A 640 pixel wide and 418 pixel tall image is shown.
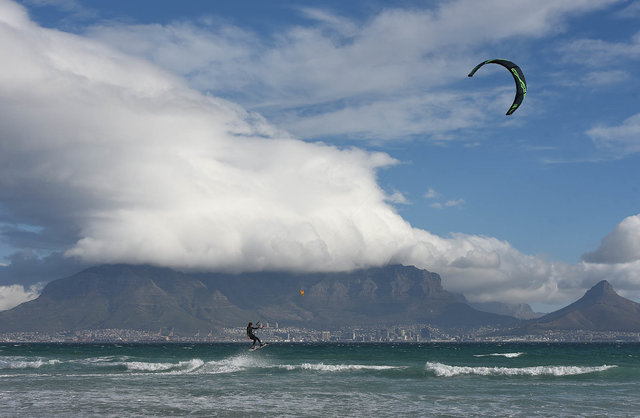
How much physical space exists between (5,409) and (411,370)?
125ft

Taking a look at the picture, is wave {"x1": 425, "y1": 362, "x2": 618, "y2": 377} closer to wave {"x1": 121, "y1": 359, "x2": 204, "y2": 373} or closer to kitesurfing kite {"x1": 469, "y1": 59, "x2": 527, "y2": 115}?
wave {"x1": 121, "y1": 359, "x2": 204, "y2": 373}

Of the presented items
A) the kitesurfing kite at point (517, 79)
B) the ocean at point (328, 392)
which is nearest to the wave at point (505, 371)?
the ocean at point (328, 392)

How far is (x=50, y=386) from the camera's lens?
44.4m

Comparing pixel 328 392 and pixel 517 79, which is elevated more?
pixel 517 79

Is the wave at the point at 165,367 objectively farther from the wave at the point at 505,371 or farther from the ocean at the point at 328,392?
the wave at the point at 505,371

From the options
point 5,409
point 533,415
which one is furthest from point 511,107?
point 5,409

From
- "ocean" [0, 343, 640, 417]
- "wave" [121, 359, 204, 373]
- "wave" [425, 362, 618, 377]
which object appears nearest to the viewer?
"ocean" [0, 343, 640, 417]

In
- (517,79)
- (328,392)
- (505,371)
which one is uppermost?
(517,79)

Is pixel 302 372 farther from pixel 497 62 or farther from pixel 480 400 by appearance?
pixel 497 62

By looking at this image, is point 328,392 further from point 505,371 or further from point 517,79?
point 505,371

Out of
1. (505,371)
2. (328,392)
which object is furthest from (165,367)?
(505,371)

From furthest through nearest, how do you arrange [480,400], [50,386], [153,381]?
1. [153,381]
2. [50,386]
3. [480,400]

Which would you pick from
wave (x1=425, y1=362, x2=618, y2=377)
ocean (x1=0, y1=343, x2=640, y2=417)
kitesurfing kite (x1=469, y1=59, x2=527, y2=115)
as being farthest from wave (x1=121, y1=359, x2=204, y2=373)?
kitesurfing kite (x1=469, y1=59, x2=527, y2=115)

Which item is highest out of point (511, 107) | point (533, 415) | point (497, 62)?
point (497, 62)
